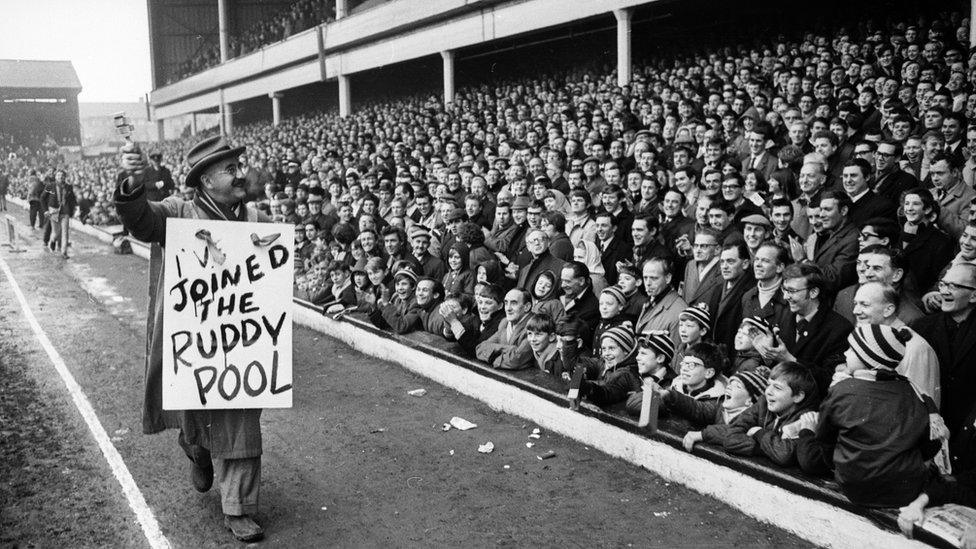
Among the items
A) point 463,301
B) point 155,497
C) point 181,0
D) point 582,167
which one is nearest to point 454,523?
point 155,497

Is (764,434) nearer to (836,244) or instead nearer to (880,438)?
(880,438)

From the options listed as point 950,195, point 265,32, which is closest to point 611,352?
point 950,195

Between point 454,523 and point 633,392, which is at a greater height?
point 633,392

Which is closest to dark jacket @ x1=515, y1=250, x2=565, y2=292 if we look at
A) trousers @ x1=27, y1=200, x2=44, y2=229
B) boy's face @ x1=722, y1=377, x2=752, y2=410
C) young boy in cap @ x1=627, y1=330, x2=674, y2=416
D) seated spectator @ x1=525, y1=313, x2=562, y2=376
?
seated spectator @ x1=525, y1=313, x2=562, y2=376

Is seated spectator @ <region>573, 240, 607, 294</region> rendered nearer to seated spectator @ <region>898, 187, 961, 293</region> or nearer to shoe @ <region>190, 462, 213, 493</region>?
seated spectator @ <region>898, 187, 961, 293</region>

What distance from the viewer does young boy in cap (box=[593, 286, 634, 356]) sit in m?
6.39

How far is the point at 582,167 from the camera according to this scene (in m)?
10.4

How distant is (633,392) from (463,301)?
8.32 feet

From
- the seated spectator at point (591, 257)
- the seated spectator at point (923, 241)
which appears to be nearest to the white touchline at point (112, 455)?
the seated spectator at point (591, 257)

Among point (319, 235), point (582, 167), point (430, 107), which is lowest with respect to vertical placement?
point (319, 235)

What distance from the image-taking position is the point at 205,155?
4.65 m

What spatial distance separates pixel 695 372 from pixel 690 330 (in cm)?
35

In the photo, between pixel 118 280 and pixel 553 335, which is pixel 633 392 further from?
pixel 118 280

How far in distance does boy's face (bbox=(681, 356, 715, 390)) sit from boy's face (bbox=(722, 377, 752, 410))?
1.02 feet
